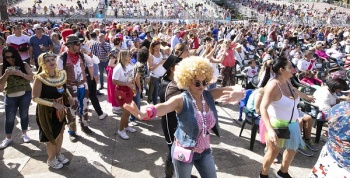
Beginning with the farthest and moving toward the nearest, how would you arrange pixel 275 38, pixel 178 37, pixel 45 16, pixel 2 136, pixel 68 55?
pixel 45 16 → pixel 275 38 → pixel 178 37 → pixel 2 136 → pixel 68 55

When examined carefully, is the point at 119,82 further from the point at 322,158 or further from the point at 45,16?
the point at 45,16

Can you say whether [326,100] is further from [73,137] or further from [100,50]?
[100,50]

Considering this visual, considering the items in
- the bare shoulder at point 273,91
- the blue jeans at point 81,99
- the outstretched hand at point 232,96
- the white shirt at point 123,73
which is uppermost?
the outstretched hand at point 232,96

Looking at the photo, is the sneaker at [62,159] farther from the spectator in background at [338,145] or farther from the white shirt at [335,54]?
the white shirt at [335,54]

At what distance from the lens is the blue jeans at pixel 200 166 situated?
2.52 m

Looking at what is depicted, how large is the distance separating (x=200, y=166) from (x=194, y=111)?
0.57m

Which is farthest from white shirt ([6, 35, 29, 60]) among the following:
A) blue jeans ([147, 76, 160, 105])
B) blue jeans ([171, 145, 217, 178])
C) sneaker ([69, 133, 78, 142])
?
blue jeans ([171, 145, 217, 178])

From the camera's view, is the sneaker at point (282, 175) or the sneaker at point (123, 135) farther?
the sneaker at point (123, 135)

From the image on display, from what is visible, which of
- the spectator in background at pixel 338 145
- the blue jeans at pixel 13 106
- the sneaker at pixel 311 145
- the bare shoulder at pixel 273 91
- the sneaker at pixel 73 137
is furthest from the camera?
the sneaker at pixel 73 137

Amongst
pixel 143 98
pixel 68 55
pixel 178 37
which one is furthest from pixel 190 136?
pixel 178 37

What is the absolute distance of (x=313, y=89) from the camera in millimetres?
6004

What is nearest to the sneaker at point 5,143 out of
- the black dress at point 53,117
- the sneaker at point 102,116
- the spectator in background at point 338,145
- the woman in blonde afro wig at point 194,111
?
the black dress at point 53,117

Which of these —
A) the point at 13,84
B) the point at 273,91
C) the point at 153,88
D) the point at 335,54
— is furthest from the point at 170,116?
the point at 335,54

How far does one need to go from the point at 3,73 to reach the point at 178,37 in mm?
5943
